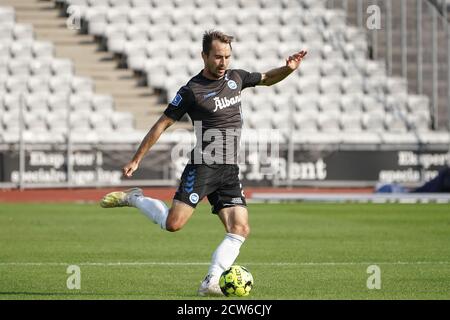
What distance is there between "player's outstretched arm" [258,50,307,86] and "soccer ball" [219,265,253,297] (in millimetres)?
1803

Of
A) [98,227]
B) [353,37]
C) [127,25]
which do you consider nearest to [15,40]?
[127,25]

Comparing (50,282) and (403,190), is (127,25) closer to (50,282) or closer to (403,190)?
(403,190)

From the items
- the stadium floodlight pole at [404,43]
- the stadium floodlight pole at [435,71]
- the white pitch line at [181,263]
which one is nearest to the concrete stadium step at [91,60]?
the stadium floodlight pole at [404,43]

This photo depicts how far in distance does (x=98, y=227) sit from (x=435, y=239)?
524 centimetres

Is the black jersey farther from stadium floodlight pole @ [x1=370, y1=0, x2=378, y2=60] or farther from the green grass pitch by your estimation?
stadium floodlight pole @ [x1=370, y1=0, x2=378, y2=60]

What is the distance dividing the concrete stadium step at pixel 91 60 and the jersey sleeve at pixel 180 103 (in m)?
17.2

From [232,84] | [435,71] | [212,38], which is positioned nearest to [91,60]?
[435,71]

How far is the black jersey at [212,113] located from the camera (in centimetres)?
968

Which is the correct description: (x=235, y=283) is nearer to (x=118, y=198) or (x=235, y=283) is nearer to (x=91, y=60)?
(x=118, y=198)

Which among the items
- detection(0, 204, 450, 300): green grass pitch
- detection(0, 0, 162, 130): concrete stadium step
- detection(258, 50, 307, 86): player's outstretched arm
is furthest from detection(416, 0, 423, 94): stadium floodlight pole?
detection(258, 50, 307, 86): player's outstretched arm

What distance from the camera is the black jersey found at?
31.8 ft

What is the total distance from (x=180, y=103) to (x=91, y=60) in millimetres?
19370
